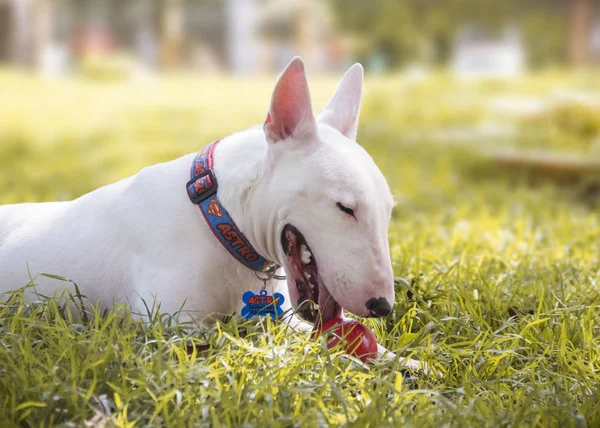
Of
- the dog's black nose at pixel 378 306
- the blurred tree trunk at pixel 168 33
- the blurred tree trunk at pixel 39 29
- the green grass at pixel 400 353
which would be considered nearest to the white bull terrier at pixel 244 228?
the dog's black nose at pixel 378 306

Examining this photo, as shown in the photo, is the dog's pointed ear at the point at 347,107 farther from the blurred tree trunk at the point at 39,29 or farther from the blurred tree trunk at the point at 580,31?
the blurred tree trunk at the point at 580,31

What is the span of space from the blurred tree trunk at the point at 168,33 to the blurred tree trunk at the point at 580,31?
31.7 ft

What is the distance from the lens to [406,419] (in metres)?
1.95

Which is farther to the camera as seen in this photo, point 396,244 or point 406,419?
point 396,244

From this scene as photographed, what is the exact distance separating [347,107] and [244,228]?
0.60m

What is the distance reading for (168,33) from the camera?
62.1 ft

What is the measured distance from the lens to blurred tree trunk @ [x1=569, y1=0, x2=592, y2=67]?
16.5 metres

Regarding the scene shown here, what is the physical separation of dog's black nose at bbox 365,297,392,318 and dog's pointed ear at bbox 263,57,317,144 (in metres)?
0.54

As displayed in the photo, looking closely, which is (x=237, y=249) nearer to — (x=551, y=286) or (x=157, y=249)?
(x=157, y=249)

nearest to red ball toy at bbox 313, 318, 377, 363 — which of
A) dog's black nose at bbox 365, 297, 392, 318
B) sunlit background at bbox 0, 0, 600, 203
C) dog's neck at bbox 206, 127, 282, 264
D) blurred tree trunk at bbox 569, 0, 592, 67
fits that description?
dog's black nose at bbox 365, 297, 392, 318

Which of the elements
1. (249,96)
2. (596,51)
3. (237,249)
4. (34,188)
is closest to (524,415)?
(237,249)

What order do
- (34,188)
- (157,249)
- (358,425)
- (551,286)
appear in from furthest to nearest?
(34,188) → (551,286) → (157,249) → (358,425)

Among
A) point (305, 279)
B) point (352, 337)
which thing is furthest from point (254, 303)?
point (352, 337)

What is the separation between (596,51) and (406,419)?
17516 mm
